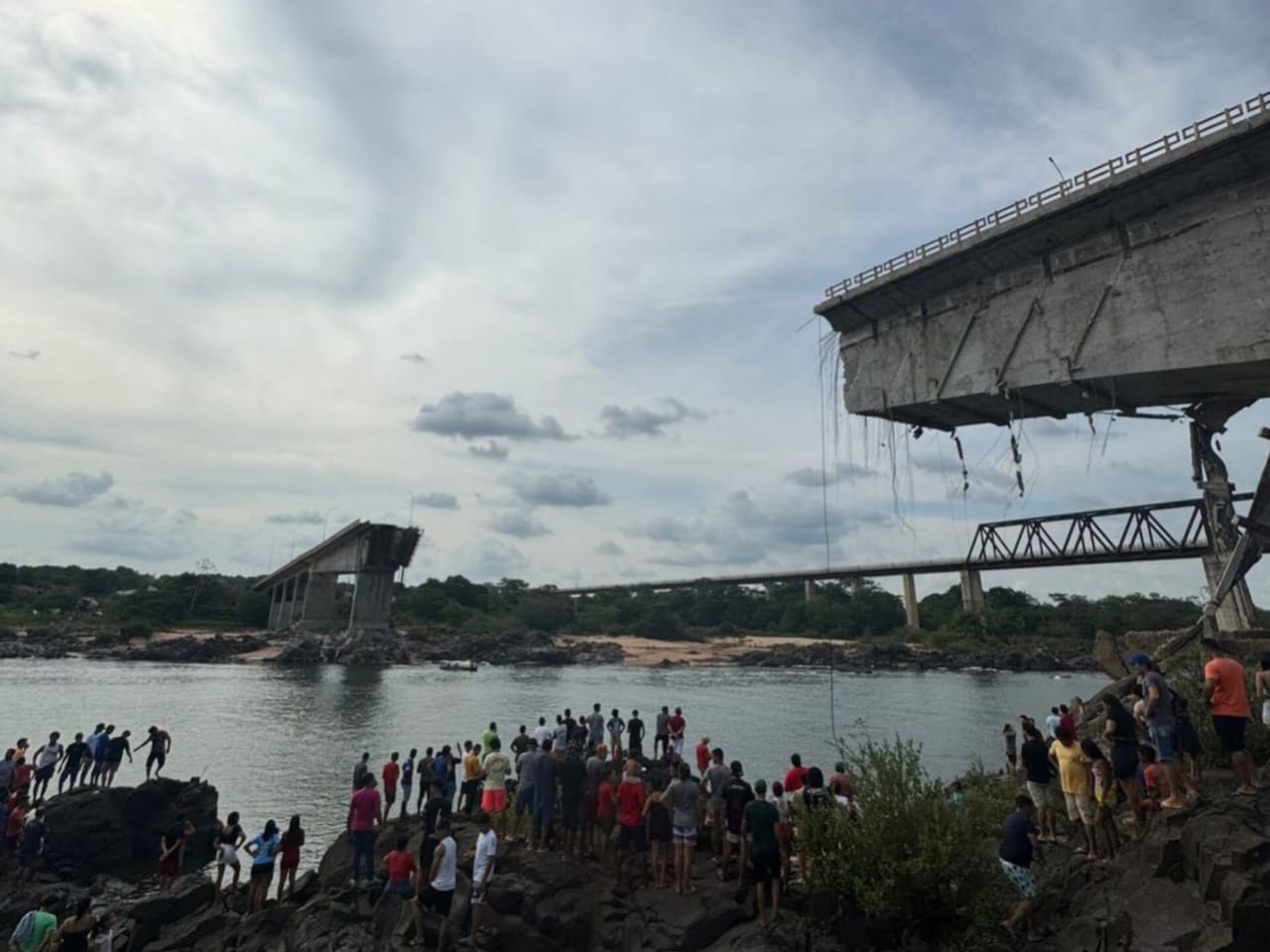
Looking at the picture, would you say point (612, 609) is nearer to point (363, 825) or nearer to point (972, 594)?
point (972, 594)

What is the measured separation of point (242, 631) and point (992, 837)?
11674 centimetres

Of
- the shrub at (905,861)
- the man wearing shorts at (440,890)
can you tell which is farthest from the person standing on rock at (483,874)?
the shrub at (905,861)

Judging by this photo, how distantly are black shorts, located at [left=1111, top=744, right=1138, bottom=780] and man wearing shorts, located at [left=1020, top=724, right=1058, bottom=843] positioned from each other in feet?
3.86

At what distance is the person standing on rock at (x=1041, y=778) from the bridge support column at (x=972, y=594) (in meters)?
111

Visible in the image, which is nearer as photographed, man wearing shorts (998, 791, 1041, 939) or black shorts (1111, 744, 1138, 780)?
man wearing shorts (998, 791, 1041, 939)

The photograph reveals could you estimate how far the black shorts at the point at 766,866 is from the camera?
10.5 metres

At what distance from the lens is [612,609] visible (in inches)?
5792

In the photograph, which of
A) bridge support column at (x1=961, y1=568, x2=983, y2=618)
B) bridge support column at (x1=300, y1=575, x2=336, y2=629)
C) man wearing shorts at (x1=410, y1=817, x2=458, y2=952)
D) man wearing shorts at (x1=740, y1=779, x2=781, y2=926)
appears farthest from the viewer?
bridge support column at (x1=961, y1=568, x2=983, y2=618)

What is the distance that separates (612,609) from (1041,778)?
452 feet

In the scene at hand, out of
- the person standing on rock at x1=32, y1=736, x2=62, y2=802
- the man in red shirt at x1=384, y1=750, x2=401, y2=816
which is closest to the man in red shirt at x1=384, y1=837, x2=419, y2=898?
the man in red shirt at x1=384, y1=750, x2=401, y2=816

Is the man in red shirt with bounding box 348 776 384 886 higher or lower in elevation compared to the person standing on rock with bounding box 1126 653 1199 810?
lower

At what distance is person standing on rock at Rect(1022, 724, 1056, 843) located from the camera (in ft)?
38.4

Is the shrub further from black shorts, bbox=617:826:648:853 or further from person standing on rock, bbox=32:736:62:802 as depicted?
person standing on rock, bbox=32:736:62:802

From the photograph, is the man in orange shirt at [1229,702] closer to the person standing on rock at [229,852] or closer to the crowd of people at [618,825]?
the crowd of people at [618,825]
